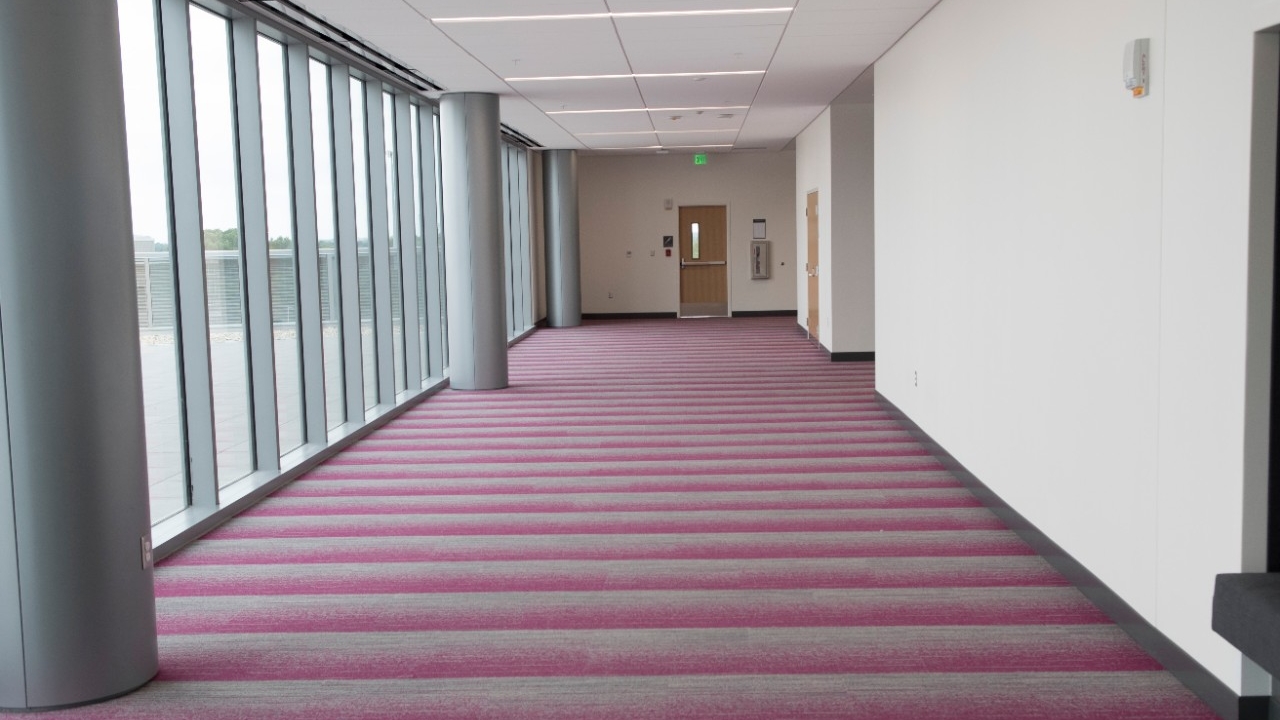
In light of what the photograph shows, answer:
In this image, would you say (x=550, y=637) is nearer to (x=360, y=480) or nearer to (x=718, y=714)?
(x=718, y=714)

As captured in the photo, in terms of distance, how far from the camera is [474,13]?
280 inches

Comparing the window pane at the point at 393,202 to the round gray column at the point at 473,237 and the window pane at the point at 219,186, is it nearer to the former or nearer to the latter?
the round gray column at the point at 473,237

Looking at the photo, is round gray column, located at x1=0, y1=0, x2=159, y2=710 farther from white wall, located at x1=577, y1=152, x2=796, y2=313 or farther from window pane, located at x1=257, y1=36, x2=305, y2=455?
white wall, located at x1=577, y1=152, x2=796, y2=313

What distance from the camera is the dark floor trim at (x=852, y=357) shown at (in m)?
13.2

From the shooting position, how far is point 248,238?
23.5 ft

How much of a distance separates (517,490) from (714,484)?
4.10 feet

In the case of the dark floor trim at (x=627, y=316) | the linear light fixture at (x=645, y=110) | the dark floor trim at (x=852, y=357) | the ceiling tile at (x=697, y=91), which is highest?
the linear light fixture at (x=645, y=110)

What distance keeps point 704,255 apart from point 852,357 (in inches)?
338

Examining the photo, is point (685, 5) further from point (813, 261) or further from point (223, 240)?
point (813, 261)

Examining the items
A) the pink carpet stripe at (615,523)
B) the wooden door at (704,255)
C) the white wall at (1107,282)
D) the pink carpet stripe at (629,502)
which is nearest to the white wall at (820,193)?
the wooden door at (704,255)

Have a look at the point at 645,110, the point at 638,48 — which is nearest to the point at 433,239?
the point at 645,110

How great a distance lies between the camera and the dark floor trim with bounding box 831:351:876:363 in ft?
43.4

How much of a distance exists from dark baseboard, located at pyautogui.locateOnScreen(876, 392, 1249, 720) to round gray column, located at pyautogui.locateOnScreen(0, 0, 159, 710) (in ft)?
11.9

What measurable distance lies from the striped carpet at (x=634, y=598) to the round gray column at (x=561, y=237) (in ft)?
35.3
